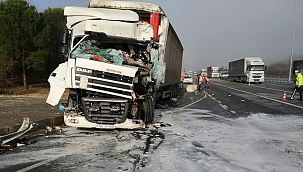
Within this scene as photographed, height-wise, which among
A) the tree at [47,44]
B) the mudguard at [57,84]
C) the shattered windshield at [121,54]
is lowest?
the mudguard at [57,84]

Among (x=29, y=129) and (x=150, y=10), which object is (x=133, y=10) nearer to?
(x=150, y=10)

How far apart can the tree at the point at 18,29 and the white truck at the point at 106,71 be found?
1837cm

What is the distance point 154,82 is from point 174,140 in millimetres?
2230

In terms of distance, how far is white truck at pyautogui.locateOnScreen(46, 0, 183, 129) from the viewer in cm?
644

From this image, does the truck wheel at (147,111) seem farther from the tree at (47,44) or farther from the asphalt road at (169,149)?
the tree at (47,44)

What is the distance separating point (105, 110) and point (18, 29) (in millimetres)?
20430

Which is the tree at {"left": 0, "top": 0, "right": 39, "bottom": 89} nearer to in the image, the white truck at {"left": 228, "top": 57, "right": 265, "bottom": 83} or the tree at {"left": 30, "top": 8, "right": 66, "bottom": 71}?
the tree at {"left": 30, "top": 8, "right": 66, "bottom": 71}

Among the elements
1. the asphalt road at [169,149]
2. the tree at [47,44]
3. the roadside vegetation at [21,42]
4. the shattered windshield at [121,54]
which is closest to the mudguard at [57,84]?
the shattered windshield at [121,54]

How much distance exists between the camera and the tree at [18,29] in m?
23.2

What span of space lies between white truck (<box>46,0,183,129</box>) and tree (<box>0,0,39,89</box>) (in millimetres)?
18373

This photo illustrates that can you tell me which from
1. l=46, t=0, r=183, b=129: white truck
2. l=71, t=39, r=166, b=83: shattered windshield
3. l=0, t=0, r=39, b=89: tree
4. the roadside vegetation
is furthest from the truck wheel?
l=0, t=0, r=39, b=89: tree

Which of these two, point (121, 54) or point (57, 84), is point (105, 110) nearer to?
point (57, 84)

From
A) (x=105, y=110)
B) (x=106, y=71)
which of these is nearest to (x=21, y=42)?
(x=105, y=110)

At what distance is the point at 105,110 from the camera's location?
6.73 meters
